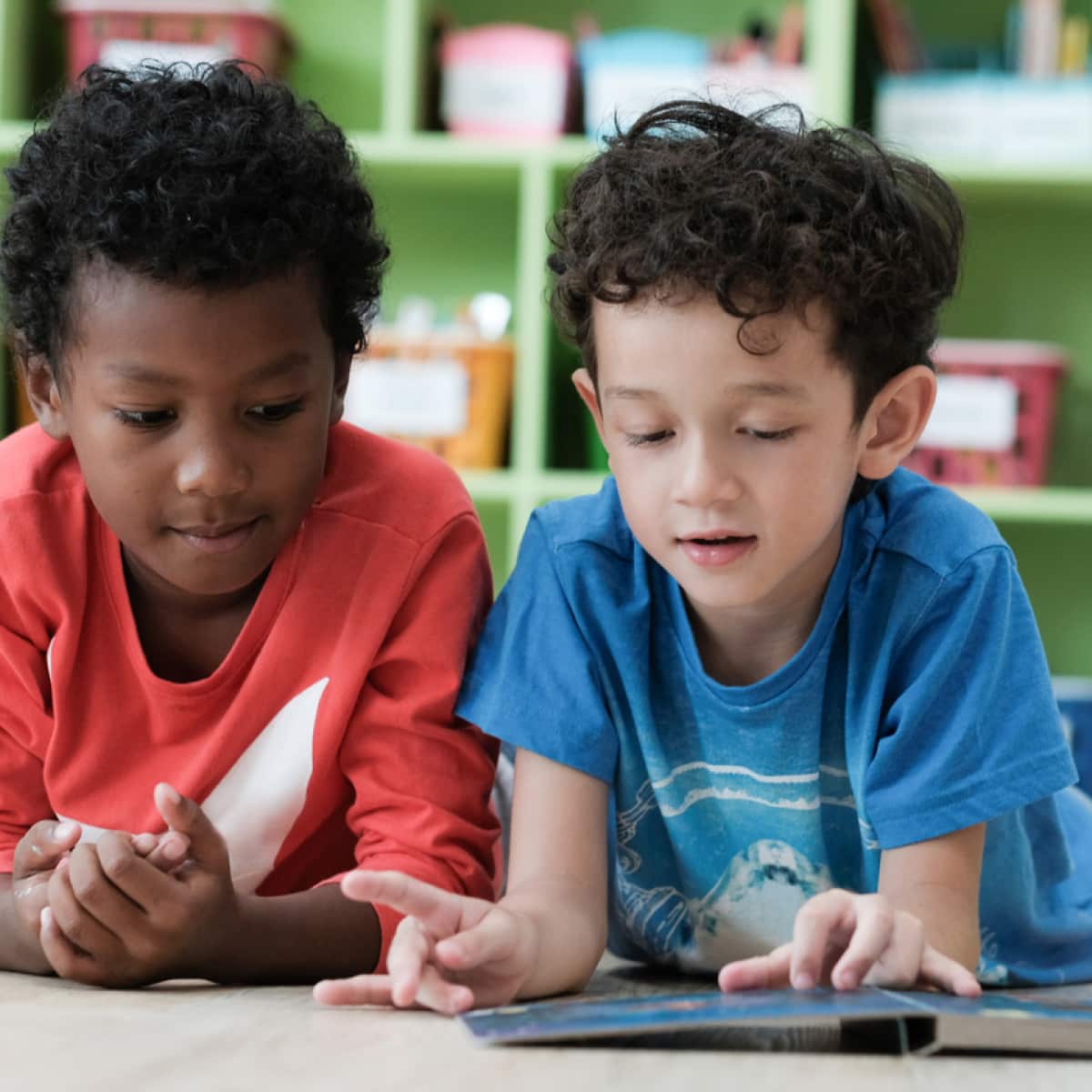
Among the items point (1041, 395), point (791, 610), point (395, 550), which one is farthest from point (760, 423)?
point (1041, 395)

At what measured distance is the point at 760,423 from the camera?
0.86 metres

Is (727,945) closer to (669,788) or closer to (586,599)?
(669,788)

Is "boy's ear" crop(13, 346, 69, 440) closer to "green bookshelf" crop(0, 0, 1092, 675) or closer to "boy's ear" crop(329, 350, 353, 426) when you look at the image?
"boy's ear" crop(329, 350, 353, 426)

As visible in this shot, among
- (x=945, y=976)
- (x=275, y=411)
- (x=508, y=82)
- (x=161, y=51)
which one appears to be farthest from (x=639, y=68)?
(x=945, y=976)

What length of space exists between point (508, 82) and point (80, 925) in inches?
66.6

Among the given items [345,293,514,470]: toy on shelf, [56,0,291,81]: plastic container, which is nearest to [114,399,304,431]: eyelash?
[345,293,514,470]: toy on shelf

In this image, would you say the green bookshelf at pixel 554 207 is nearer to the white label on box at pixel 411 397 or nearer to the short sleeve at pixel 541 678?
the white label on box at pixel 411 397

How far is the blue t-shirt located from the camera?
914mm

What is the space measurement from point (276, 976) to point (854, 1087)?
0.44 metres

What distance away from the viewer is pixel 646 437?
35.2 inches

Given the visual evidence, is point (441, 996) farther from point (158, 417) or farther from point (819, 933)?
point (158, 417)

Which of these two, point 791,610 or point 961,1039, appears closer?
point 961,1039

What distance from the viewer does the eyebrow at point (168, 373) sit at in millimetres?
908

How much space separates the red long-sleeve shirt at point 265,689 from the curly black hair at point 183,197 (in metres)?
0.13
